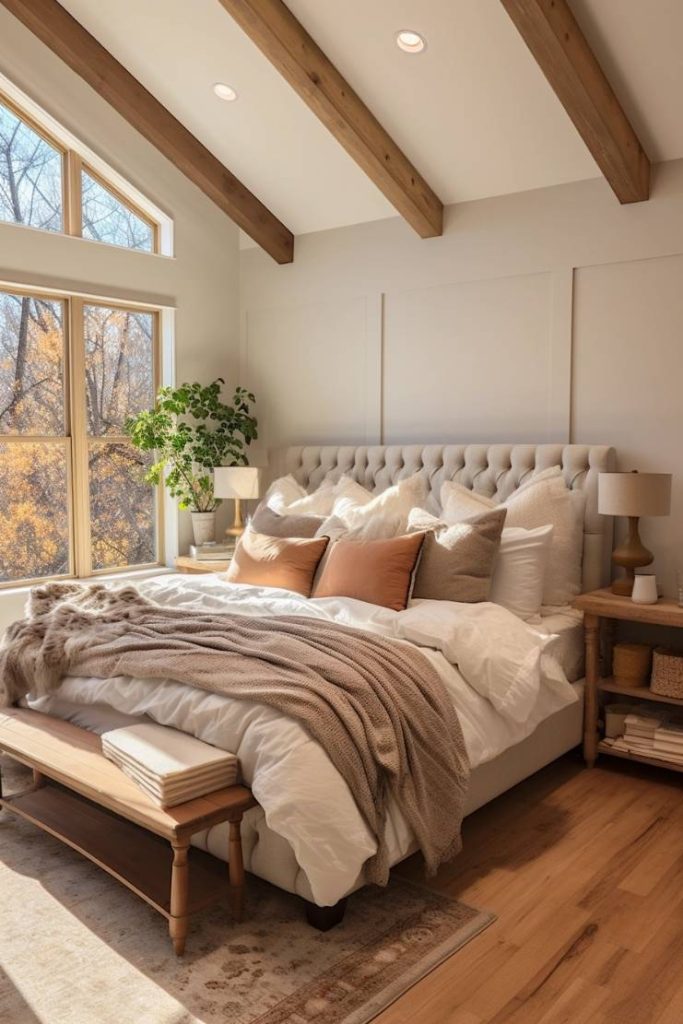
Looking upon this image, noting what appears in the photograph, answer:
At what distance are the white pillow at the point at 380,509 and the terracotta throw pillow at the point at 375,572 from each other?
0.13 meters

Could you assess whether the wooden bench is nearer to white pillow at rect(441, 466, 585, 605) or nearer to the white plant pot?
white pillow at rect(441, 466, 585, 605)

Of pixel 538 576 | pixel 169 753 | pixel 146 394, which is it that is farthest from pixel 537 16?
pixel 146 394

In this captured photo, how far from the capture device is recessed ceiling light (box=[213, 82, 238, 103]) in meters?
4.60

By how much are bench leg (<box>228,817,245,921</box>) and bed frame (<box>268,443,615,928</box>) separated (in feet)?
0.69

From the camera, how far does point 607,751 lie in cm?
380

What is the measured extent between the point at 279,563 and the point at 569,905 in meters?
1.99

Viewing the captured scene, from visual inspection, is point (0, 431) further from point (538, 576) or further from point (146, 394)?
point (538, 576)

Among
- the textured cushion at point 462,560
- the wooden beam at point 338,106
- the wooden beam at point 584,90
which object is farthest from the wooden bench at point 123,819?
the wooden beam at point 338,106

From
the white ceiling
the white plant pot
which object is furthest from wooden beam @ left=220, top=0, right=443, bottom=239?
the white plant pot

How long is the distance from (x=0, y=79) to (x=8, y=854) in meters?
3.94

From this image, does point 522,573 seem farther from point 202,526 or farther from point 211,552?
point 202,526

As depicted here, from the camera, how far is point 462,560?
3.67m

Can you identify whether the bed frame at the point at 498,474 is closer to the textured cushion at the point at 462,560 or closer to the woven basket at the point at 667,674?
the woven basket at the point at 667,674

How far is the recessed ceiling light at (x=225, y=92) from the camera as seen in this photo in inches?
181
